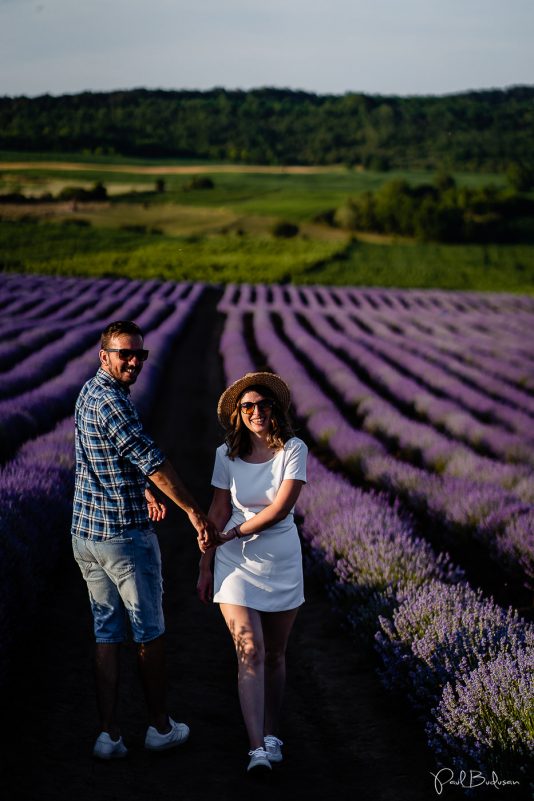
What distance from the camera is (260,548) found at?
10.7 feet

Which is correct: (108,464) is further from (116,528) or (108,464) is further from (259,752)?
(259,752)

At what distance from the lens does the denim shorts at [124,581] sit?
3.18 m

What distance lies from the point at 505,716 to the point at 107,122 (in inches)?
1010

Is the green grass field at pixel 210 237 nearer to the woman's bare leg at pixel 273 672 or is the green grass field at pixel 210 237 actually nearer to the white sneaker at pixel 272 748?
the woman's bare leg at pixel 273 672

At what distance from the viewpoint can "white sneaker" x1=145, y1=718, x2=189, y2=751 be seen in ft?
11.0

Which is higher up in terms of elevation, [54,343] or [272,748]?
[54,343]

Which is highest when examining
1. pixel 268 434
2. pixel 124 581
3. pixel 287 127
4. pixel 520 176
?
pixel 287 127

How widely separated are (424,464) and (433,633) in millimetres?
5368

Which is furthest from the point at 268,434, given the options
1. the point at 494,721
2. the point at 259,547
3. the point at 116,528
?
the point at 494,721

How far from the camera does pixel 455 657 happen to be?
3600 millimetres

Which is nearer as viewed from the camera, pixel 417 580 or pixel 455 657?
pixel 455 657

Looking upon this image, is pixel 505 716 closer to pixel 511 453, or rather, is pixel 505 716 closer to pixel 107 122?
pixel 511 453

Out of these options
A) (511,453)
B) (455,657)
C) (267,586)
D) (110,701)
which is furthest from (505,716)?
(511,453)

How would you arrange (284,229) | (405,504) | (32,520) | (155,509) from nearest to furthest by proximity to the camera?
(155,509), (32,520), (405,504), (284,229)
